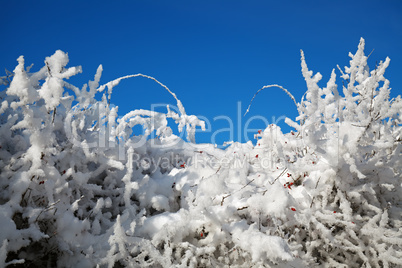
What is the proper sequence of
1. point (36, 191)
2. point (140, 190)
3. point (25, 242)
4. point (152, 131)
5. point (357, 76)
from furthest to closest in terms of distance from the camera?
point (152, 131)
point (357, 76)
point (140, 190)
point (36, 191)
point (25, 242)

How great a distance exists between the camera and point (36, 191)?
1.84 metres

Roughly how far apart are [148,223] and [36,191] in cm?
82

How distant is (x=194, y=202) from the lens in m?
2.04

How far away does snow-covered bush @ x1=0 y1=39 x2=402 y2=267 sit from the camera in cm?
168

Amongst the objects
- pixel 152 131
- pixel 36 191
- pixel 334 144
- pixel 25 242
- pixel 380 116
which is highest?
pixel 152 131

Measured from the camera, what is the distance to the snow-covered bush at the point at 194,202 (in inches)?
66.0

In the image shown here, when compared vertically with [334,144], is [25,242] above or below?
below

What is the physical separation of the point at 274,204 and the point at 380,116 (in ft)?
3.93

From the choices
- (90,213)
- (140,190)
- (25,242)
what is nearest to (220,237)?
(140,190)

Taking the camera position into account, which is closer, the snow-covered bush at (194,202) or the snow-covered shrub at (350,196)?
the snow-covered bush at (194,202)

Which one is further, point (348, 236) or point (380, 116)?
point (380, 116)

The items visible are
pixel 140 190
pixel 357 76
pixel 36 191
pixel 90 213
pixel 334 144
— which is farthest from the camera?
pixel 357 76

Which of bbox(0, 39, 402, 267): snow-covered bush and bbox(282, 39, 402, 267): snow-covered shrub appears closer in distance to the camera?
bbox(0, 39, 402, 267): snow-covered bush

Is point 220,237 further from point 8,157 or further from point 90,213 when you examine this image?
point 8,157
